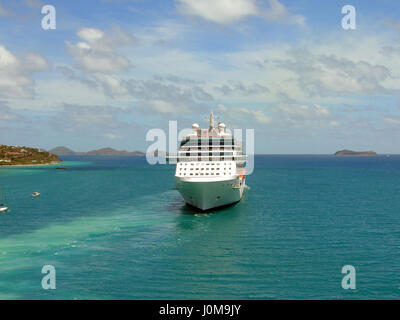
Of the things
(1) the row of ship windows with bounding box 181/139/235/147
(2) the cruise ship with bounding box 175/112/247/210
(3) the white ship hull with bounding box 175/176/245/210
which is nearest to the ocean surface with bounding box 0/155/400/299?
(3) the white ship hull with bounding box 175/176/245/210

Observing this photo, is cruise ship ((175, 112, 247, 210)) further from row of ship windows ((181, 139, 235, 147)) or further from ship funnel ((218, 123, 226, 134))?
ship funnel ((218, 123, 226, 134))

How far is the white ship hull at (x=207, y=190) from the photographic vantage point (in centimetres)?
4584

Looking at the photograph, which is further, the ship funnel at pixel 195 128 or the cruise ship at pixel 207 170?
the ship funnel at pixel 195 128

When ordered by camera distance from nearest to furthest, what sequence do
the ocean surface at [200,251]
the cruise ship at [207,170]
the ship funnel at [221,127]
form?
the ocean surface at [200,251] < the cruise ship at [207,170] < the ship funnel at [221,127]

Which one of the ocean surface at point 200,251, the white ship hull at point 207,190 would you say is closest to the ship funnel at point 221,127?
the white ship hull at point 207,190

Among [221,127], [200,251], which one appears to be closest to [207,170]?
[200,251]

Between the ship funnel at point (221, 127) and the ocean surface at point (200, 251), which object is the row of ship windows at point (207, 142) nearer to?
the ship funnel at point (221, 127)

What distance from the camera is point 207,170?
48.9m

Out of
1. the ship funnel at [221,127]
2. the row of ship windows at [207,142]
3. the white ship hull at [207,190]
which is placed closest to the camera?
the white ship hull at [207,190]

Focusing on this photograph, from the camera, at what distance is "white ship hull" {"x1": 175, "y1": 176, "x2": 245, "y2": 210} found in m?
45.8

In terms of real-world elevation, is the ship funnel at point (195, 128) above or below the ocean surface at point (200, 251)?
above
